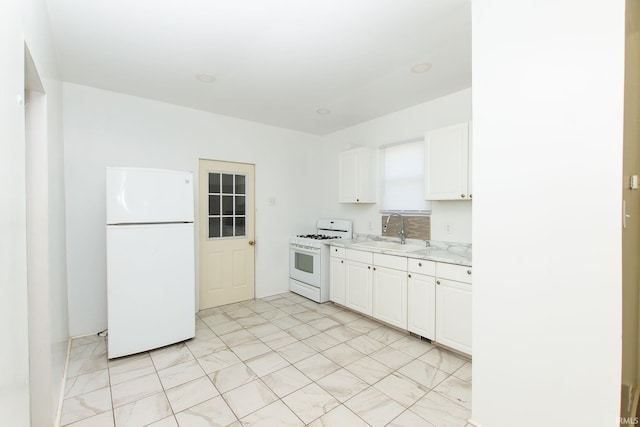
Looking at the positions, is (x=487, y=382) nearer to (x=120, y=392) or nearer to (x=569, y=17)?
(x=569, y=17)

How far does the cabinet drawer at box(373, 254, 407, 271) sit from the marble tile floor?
73 cm

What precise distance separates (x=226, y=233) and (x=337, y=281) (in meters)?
1.72

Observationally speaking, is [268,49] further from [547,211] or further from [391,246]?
[391,246]

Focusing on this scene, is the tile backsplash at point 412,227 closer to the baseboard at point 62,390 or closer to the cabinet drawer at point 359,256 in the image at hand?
the cabinet drawer at point 359,256

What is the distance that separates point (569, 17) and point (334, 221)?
11.8ft

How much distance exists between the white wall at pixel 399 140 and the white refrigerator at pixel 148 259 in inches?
95.9

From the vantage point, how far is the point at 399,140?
371cm

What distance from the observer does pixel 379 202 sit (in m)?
4.01

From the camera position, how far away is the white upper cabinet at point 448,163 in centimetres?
275

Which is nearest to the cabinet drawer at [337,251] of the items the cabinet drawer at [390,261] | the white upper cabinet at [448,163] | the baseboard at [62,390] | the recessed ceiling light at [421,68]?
the cabinet drawer at [390,261]

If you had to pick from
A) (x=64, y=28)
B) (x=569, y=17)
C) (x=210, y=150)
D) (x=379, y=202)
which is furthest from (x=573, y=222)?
(x=210, y=150)

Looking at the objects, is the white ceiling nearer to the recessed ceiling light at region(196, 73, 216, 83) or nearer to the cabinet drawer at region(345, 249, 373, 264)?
the recessed ceiling light at region(196, 73, 216, 83)

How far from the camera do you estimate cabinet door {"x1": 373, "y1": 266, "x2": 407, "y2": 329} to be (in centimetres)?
298

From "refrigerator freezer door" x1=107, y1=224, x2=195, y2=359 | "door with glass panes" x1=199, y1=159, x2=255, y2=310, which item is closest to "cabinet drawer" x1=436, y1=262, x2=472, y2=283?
"refrigerator freezer door" x1=107, y1=224, x2=195, y2=359
